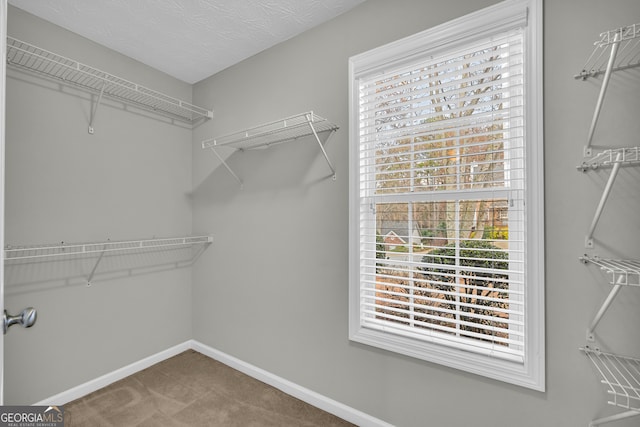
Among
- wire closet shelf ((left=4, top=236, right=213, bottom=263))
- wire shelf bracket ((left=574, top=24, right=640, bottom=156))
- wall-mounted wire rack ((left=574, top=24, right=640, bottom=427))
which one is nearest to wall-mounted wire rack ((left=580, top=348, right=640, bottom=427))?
wall-mounted wire rack ((left=574, top=24, right=640, bottom=427))

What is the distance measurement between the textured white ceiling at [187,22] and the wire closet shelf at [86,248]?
4.34 feet

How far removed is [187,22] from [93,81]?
744 mm

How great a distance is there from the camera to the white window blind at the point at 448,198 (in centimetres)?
129

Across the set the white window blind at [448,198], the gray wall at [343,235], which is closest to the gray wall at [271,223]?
the gray wall at [343,235]

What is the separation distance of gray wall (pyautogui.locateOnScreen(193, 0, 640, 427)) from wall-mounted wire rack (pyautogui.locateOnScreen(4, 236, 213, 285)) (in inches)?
8.0

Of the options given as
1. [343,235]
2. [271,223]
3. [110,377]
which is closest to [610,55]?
[343,235]

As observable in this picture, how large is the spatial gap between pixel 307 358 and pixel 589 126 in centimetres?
180

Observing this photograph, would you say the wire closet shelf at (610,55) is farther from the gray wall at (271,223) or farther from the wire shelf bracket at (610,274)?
the wire shelf bracket at (610,274)

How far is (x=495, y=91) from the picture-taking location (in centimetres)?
131

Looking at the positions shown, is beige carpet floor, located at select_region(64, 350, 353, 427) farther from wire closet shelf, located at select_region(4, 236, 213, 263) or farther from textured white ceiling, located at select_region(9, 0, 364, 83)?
textured white ceiling, located at select_region(9, 0, 364, 83)

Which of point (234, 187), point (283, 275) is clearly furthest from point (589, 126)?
point (234, 187)

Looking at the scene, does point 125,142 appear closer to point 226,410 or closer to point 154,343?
point 154,343

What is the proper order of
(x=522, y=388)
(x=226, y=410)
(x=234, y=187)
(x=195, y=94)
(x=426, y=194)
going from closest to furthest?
(x=522, y=388) < (x=426, y=194) < (x=226, y=410) < (x=234, y=187) < (x=195, y=94)

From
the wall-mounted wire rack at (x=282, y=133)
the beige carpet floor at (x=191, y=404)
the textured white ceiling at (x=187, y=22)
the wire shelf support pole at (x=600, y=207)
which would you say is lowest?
the beige carpet floor at (x=191, y=404)
